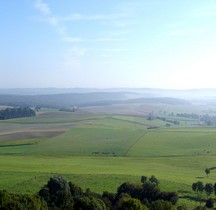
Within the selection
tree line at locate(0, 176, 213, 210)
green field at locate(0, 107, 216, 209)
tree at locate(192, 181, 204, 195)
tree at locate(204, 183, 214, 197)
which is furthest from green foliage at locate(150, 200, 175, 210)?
tree at locate(204, 183, 214, 197)

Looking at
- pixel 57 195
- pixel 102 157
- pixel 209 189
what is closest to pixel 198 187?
pixel 209 189

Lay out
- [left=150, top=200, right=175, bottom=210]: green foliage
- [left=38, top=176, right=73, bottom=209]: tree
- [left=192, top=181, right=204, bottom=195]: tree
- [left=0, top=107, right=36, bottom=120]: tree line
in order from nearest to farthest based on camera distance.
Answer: [left=150, top=200, right=175, bottom=210]: green foliage → [left=38, top=176, right=73, bottom=209]: tree → [left=192, top=181, right=204, bottom=195]: tree → [left=0, top=107, right=36, bottom=120]: tree line

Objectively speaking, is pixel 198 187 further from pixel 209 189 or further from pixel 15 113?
pixel 15 113

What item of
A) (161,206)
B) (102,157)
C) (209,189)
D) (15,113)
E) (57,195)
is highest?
(15,113)

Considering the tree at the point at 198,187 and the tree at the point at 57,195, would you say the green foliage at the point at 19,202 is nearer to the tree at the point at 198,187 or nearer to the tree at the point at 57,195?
the tree at the point at 57,195

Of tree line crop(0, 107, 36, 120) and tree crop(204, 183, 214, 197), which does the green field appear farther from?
tree line crop(0, 107, 36, 120)

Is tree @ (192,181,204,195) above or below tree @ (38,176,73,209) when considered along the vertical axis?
below

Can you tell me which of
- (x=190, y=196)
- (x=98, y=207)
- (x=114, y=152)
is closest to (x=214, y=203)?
(x=190, y=196)
